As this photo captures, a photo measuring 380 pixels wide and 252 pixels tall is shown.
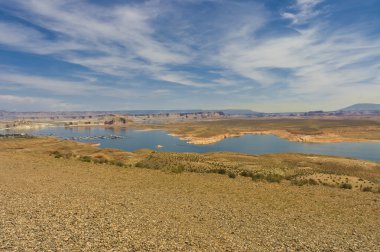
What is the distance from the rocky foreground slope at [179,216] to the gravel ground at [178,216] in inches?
1.5

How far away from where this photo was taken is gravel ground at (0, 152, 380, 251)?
11.0 m

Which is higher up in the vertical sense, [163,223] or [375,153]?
[163,223]

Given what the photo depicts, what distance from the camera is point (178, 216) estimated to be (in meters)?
14.7

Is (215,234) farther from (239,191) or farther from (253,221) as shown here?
(239,191)

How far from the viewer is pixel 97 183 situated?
22859 mm

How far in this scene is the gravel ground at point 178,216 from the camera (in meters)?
11.0

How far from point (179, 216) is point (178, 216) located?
0.16 ft

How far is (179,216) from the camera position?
14.7m

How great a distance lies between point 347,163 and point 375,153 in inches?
1441

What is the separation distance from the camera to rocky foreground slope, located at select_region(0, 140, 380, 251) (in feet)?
36.2

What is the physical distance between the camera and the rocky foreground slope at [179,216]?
11.0 meters

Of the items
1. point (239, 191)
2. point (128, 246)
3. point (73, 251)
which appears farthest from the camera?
point (239, 191)

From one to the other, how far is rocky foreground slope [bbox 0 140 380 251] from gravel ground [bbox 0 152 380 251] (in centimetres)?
4

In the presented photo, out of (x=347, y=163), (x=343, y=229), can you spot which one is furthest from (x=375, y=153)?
(x=343, y=229)
